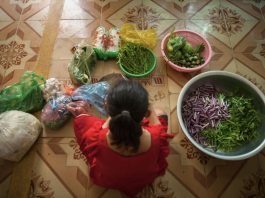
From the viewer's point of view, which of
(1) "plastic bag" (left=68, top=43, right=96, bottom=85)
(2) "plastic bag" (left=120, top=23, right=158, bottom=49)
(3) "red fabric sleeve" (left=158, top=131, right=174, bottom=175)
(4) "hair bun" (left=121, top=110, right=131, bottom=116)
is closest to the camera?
(4) "hair bun" (left=121, top=110, right=131, bottom=116)

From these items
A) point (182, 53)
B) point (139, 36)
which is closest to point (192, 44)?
point (182, 53)

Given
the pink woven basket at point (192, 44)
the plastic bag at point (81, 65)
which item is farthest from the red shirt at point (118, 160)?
the pink woven basket at point (192, 44)

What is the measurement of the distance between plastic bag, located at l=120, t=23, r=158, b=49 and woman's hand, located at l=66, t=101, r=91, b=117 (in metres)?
0.54

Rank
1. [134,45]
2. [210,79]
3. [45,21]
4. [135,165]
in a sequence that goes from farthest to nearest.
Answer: [45,21], [134,45], [210,79], [135,165]

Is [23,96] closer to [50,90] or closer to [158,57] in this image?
[50,90]

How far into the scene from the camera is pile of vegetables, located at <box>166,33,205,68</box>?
5.52 ft

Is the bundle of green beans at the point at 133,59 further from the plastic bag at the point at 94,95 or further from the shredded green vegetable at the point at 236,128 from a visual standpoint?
the shredded green vegetable at the point at 236,128

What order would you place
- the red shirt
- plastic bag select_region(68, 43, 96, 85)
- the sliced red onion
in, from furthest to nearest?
plastic bag select_region(68, 43, 96, 85) < the sliced red onion < the red shirt

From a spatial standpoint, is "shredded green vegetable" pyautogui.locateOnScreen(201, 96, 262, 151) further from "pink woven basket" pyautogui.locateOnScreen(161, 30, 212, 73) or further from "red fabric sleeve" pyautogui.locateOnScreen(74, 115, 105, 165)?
"red fabric sleeve" pyautogui.locateOnScreen(74, 115, 105, 165)

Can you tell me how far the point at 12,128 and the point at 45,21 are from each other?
0.93 metres

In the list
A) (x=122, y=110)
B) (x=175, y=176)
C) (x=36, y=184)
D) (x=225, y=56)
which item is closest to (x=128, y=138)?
(x=122, y=110)

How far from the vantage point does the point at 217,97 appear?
5.14 feet

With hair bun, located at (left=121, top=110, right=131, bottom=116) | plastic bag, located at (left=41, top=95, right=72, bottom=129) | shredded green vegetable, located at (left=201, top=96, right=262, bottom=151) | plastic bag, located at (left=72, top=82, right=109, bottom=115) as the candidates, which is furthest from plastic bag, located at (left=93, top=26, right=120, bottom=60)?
hair bun, located at (left=121, top=110, right=131, bottom=116)

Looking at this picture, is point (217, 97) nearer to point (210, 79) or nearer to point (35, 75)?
point (210, 79)
